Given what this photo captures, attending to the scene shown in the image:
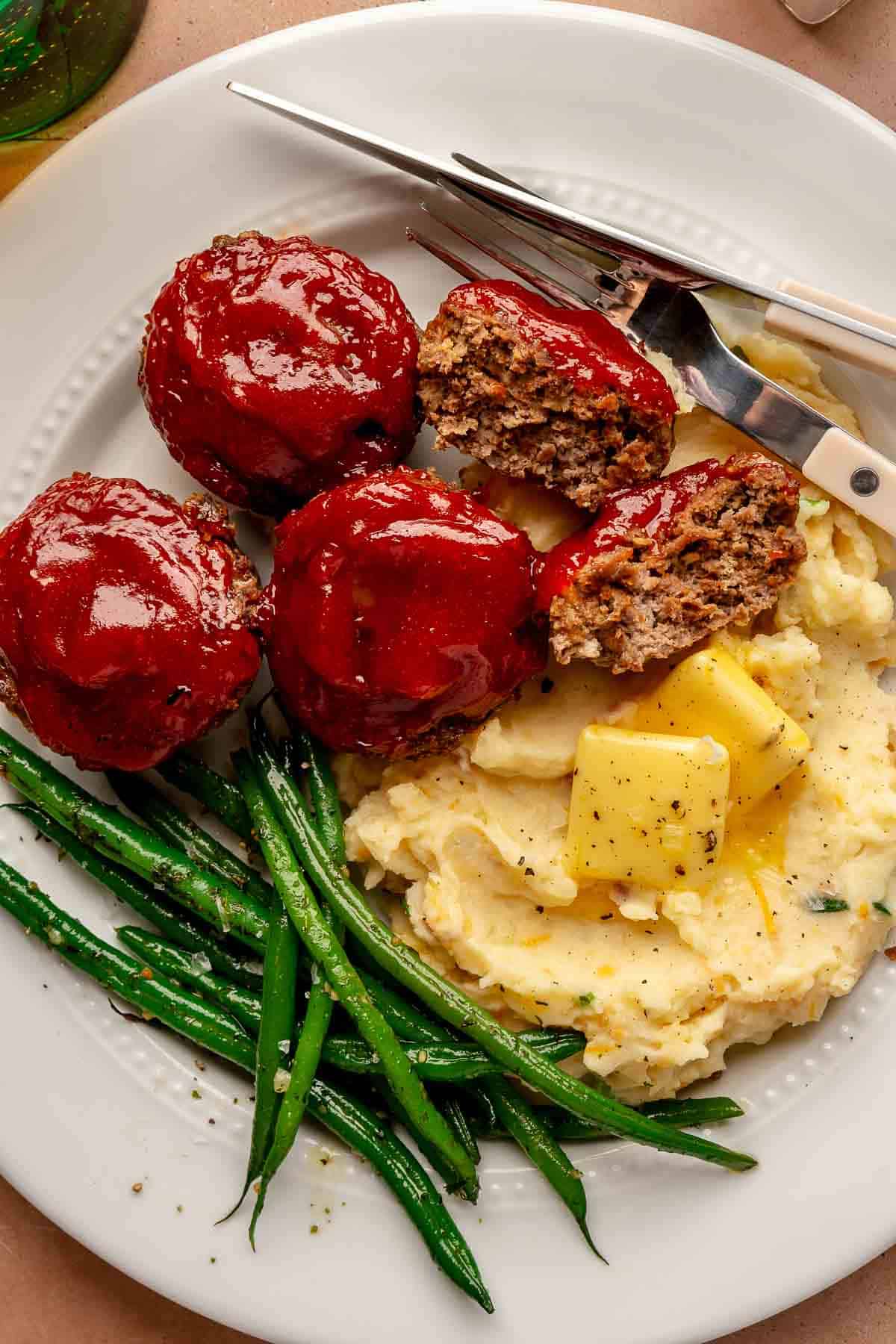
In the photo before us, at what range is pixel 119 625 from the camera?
13.3ft

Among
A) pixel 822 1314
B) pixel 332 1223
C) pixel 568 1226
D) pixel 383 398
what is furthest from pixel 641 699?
pixel 822 1314

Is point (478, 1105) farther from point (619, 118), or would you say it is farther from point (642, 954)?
point (619, 118)

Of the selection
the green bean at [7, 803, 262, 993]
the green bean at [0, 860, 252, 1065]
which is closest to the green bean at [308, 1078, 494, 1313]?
the green bean at [0, 860, 252, 1065]

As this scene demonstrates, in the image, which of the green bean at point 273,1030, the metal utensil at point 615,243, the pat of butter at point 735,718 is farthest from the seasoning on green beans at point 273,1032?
the metal utensil at point 615,243

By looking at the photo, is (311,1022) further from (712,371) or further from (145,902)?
(712,371)

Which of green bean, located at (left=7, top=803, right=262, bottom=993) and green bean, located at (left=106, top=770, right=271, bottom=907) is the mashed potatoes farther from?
green bean, located at (left=7, top=803, right=262, bottom=993)

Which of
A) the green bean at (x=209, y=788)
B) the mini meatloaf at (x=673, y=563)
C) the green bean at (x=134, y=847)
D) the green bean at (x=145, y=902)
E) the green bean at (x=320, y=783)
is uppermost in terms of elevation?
the mini meatloaf at (x=673, y=563)

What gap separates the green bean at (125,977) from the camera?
455 centimetres

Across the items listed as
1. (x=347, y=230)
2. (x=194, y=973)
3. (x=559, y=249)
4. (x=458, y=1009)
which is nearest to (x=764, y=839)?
(x=458, y=1009)

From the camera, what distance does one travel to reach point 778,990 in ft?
14.4

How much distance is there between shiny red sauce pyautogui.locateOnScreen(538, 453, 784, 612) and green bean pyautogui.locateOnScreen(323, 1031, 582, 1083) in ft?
5.61

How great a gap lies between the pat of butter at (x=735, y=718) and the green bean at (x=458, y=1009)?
1290 millimetres

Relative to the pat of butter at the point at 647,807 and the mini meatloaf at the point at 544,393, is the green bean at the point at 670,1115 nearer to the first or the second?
the pat of butter at the point at 647,807

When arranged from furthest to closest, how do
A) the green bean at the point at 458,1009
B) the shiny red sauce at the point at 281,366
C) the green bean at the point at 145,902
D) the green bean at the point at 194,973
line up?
1. the green bean at the point at 145,902
2. the green bean at the point at 194,973
3. the green bean at the point at 458,1009
4. the shiny red sauce at the point at 281,366
